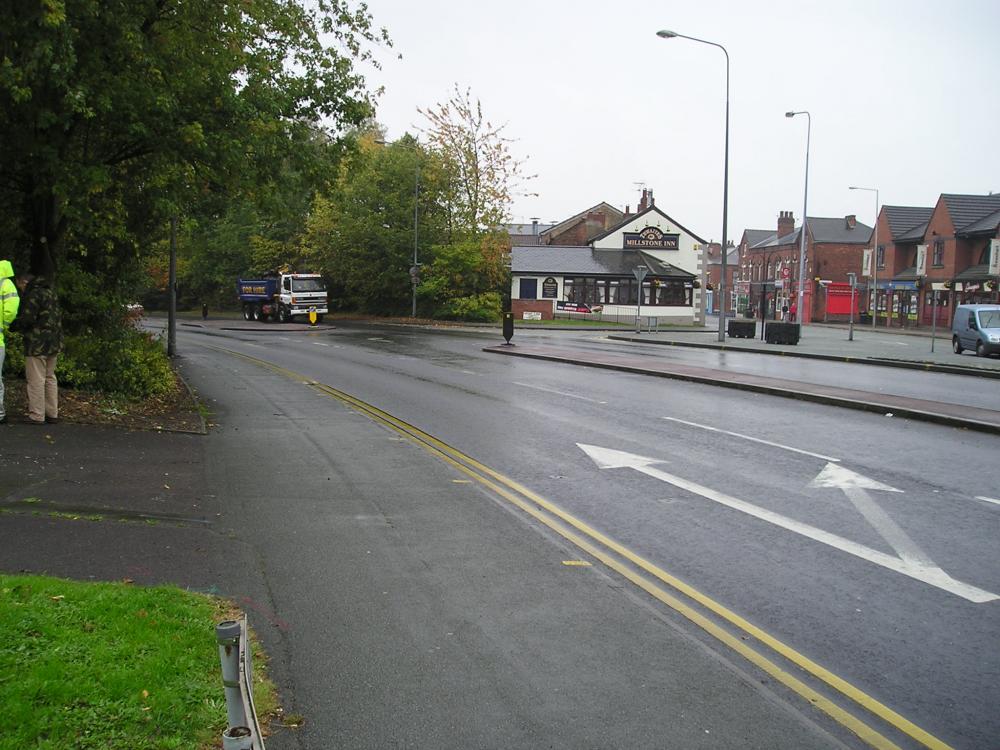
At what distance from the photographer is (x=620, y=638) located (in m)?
5.04

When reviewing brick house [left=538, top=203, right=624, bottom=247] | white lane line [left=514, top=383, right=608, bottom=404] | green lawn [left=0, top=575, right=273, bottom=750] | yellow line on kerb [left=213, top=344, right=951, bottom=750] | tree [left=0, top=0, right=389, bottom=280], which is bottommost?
yellow line on kerb [left=213, top=344, right=951, bottom=750]

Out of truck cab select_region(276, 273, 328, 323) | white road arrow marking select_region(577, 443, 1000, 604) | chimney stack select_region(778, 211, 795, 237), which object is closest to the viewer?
white road arrow marking select_region(577, 443, 1000, 604)

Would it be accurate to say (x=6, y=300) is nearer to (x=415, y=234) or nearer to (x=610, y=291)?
(x=415, y=234)

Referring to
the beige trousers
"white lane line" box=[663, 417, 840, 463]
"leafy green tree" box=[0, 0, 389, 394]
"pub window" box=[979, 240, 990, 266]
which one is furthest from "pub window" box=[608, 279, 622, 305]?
the beige trousers

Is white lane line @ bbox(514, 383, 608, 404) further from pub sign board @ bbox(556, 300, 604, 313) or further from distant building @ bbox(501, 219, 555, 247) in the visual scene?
distant building @ bbox(501, 219, 555, 247)

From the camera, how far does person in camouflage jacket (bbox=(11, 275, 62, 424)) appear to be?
10273mm

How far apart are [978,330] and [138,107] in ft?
97.0

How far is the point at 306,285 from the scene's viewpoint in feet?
164

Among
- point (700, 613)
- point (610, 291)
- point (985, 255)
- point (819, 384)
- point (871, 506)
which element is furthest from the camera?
point (610, 291)

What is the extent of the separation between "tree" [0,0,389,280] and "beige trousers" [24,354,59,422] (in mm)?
2075

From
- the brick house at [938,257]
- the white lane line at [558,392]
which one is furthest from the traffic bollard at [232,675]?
the brick house at [938,257]

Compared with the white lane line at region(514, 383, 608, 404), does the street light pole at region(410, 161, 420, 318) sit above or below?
above

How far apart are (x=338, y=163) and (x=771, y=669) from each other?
42.9 feet

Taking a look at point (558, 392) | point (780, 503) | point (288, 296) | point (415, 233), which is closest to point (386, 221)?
point (415, 233)
